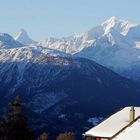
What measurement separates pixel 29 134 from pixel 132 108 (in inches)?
541

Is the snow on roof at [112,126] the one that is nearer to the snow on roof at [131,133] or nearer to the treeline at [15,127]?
the snow on roof at [131,133]

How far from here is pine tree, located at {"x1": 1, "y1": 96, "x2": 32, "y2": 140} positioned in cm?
6378

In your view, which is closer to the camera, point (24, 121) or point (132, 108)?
point (132, 108)

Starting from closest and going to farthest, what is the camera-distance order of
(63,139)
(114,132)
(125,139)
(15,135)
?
(125,139) < (114,132) < (15,135) < (63,139)

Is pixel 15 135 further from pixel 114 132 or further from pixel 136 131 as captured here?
pixel 136 131

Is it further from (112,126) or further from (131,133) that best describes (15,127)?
(131,133)

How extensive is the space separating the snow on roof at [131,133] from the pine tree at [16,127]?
1541 cm

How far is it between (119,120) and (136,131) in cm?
696

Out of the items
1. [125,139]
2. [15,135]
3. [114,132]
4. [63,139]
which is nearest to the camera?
[125,139]

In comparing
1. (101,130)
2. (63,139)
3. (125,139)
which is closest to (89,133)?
(101,130)

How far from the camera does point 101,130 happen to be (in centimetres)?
5578

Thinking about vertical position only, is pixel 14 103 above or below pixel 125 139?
above

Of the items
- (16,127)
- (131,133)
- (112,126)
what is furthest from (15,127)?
(131,133)

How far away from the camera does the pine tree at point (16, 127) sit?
6378 cm
